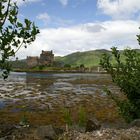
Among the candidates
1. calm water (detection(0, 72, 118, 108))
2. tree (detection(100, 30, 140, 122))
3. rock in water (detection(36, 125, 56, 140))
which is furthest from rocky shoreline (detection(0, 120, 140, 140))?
calm water (detection(0, 72, 118, 108))

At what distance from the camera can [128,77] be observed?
1925 centimetres

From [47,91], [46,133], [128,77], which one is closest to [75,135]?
[46,133]

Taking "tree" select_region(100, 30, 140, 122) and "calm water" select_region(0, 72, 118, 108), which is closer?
"tree" select_region(100, 30, 140, 122)

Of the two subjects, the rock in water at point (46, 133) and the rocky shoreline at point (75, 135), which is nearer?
the rocky shoreline at point (75, 135)

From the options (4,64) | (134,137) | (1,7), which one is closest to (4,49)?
(4,64)

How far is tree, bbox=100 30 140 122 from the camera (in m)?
19.0

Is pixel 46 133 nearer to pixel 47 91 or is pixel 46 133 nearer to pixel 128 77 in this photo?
pixel 128 77

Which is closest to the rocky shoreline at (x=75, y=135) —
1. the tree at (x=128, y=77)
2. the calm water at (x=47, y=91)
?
the tree at (x=128, y=77)

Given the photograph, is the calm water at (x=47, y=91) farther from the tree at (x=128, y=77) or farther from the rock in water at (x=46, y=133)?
the rock in water at (x=46, y=133)

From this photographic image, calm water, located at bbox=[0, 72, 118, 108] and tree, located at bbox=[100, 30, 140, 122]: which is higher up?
tree, located at bbox=[100, 30, 140, 122]

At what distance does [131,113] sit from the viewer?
19234mm

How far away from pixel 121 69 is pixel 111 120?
9.89 metres

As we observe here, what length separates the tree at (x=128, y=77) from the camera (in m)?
19.0

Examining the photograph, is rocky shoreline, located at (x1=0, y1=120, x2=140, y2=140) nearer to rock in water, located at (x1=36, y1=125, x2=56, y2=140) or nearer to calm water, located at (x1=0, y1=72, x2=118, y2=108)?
rock in water, located at (x1=36, y1=125, x2=56, y2=140)
